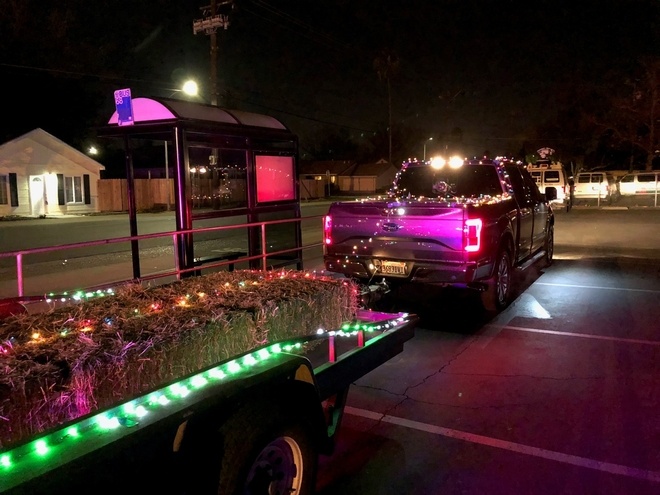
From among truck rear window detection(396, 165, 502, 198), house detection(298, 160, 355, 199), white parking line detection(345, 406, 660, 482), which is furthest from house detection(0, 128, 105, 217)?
white parking line detection(345, 406, 660, 482)

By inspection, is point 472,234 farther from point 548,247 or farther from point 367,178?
point 367,178

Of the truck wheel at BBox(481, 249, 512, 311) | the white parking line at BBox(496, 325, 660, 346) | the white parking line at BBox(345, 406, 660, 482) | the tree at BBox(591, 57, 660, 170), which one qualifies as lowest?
the white parking line at BBox(345, 406, 660, 482)

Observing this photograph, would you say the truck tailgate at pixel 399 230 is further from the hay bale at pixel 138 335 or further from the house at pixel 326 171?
the house at pixel 326 171

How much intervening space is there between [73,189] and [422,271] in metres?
32.4

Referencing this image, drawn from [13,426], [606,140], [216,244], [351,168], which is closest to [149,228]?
[216,244]

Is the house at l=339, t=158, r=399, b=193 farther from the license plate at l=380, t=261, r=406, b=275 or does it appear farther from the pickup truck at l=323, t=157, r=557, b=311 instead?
the license plate at l=380, t=261, r=406, b=275

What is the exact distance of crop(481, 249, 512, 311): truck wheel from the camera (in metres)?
8.09

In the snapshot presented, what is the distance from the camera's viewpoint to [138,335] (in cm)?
342

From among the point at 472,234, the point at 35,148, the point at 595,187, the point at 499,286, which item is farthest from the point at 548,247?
the point at 35,148

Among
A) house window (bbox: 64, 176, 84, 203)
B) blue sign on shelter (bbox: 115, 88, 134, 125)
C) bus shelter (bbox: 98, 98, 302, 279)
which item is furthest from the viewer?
house window (bbox: 64, 176, 84, 203)

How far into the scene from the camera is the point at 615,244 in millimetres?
15961

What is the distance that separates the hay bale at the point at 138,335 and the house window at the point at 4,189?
101 feet

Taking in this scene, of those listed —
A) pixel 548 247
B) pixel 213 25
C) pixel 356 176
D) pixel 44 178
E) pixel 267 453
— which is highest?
pixel 213 25

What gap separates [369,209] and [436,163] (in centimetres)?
240
